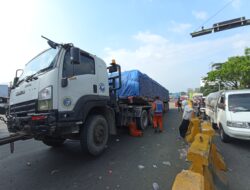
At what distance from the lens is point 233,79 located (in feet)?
111

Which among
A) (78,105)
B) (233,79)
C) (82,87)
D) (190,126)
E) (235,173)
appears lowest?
(235,173)

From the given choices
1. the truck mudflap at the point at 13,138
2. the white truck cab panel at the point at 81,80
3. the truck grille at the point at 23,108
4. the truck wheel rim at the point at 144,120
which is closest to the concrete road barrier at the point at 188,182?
the white truck cab panel at the point at 81,80

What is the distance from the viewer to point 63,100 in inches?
176

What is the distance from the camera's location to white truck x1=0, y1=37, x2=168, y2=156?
426 centimetres

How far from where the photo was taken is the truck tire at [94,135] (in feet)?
16.4

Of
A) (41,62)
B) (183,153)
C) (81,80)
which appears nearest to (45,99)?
(81,80)

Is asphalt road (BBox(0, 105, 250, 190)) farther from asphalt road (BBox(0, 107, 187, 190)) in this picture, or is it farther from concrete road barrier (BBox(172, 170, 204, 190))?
concrete road barrier (BBox(172, 170, 204, 190))

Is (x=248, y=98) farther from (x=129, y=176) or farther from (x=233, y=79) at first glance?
(x=233, y=79)

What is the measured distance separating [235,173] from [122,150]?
3033mm

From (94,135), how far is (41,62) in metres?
2.25

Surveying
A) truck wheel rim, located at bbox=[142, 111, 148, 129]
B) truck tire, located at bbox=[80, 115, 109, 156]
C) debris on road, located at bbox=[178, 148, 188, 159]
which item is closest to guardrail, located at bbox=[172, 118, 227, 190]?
debris on road, located at bbox=[178, 148, 188, 159]

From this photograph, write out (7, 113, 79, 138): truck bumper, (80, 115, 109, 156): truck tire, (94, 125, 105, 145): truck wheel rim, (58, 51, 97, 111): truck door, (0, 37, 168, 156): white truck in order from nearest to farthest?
(7, 113, 79, 138): truck bumper → (0, 37, 168, 156): white truck → (58, 51, 97, 111): truck door → (80, 115, 109, 156): truck tire → (94, 125, 105, 145): truck wheel rim

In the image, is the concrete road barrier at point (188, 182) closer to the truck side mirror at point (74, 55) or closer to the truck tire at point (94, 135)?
the truck tire at point (94, 135)

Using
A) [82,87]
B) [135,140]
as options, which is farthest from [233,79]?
[82,87]
